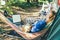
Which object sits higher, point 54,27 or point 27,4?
point 27,4

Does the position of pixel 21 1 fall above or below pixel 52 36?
above

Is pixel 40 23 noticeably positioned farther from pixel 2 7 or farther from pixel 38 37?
pixel 2 7

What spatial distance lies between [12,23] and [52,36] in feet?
1.53

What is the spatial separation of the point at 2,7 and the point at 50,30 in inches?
23.1

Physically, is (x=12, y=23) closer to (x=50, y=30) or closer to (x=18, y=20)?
(x=18, y=20)

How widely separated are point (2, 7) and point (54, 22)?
0.60 m

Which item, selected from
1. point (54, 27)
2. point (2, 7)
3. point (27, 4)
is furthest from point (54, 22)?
point (2, 7)

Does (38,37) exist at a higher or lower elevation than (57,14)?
lower

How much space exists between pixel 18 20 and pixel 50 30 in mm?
371

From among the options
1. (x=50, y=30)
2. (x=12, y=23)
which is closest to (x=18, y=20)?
(x=12, y=23)

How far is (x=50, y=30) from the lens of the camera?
12.8 feet

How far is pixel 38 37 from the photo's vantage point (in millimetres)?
3895

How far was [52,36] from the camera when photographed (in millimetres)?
3906

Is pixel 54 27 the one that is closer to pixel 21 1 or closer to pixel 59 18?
pixel 59 18
